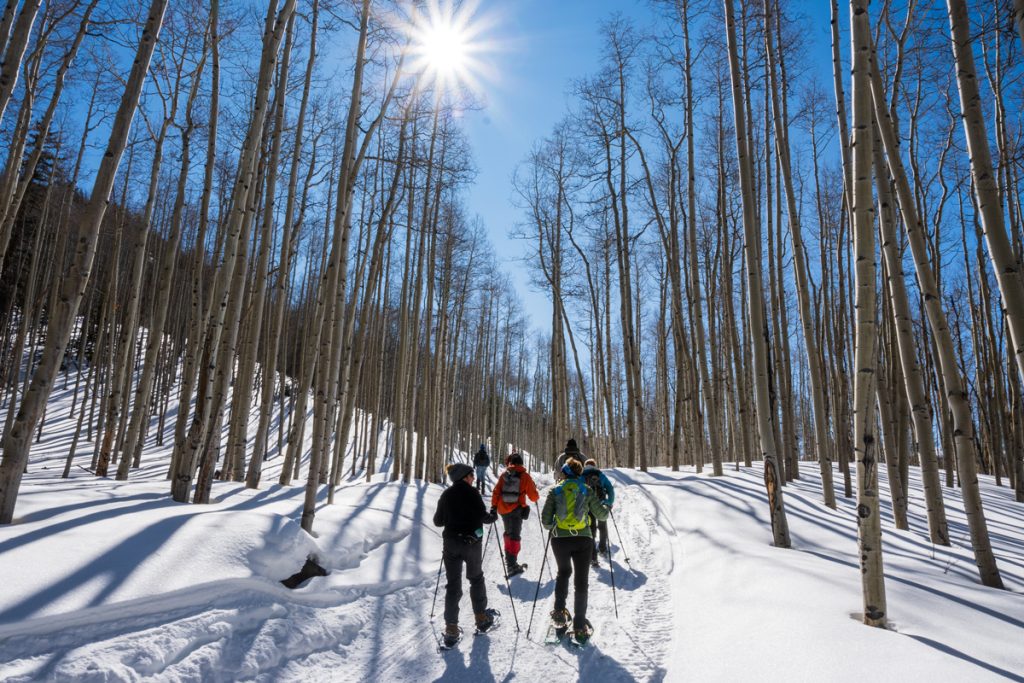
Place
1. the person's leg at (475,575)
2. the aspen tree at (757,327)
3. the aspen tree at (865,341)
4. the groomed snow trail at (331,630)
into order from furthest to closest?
the aspen tree at (757,327)
the person's leg at (475,575)
the aspen tree at (865,341)
the groomed snow trail at (331,630)

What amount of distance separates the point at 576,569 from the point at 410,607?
6.37 feet

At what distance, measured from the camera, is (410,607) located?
5316mm

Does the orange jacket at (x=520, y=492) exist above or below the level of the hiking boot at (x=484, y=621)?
above

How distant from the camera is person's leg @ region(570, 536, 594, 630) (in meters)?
4.45

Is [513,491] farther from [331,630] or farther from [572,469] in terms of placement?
[331,630]

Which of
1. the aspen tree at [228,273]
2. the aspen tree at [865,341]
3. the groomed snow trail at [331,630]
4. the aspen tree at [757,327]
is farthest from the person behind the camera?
the aspen tree at [228,273]

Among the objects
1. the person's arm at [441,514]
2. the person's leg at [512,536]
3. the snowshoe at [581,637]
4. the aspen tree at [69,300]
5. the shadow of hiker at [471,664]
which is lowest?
the shadow of hiker at [471,664]

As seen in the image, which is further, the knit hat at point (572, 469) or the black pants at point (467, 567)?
the knit hat at point (572, 469)

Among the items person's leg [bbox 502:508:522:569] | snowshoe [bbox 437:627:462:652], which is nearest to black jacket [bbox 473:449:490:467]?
person's leg [bbox 502:508:522:569]

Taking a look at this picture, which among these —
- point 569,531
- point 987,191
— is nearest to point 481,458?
point 569,531

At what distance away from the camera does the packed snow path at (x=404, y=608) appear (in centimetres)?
310

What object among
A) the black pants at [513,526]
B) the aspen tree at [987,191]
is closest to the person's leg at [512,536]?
the black pants at [513,526]

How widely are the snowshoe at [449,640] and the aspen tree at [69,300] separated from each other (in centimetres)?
384

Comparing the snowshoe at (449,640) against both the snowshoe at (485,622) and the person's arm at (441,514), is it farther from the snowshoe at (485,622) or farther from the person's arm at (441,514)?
the person's arm at (441,514)
